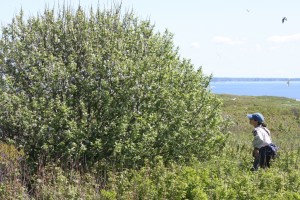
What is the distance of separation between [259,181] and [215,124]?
342 cm

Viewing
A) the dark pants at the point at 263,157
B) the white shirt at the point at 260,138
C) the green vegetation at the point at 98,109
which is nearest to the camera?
the green vegetation at the point at 98,109

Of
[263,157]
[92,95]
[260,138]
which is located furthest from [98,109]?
[263,157]

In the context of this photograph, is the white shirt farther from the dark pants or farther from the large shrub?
the large shrub

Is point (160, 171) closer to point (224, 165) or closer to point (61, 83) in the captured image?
point (224, 165)

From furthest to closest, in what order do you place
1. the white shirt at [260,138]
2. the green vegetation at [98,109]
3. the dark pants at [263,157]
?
the dark pants at [263,157] < the white shirt at [260,138] < the green vegetation at [98,109]

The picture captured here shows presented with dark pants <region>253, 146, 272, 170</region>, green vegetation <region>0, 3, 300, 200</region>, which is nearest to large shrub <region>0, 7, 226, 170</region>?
green vegetation <region>0, 3, 300, 200</region>

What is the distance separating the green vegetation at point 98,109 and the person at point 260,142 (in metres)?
0.50

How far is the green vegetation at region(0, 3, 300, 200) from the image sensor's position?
11.7 meters

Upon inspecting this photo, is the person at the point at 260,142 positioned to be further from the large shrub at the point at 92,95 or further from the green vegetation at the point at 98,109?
the large shrub at the point at 92,95

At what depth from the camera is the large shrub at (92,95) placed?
12.1 meters

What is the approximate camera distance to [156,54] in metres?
14.1

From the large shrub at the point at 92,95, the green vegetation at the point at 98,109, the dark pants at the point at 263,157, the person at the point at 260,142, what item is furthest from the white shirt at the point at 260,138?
the large shrub at the point at 92,95

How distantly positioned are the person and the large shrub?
6.32 ft

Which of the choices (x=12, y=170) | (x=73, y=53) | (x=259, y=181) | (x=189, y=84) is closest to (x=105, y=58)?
(x=73, y=53)
